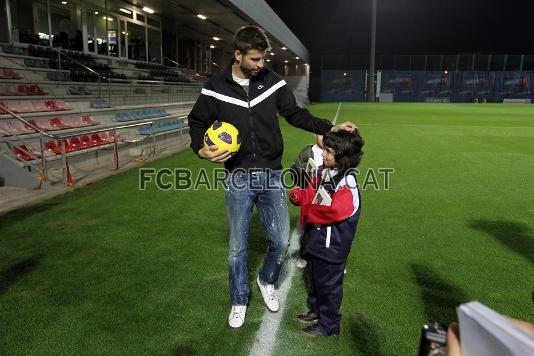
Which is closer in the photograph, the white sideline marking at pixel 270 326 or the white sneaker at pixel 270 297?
the white sideline marking at pixel 270 326

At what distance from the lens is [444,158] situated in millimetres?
11828

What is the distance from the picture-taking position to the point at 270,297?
3701mm

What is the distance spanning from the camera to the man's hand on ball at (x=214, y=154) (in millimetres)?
2971

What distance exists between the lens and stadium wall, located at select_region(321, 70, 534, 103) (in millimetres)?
56406

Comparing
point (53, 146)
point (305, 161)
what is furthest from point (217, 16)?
point (305, 161)

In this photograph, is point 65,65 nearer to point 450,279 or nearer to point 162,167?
point 162,167

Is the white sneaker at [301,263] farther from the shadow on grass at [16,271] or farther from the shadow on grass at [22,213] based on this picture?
the shadow on grass at [22,213]

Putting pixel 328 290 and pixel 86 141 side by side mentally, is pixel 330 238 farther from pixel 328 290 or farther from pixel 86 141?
pixel 86 141

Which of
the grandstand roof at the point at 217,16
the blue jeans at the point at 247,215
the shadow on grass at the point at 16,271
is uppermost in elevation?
the grandstand roof at the point at 217,16

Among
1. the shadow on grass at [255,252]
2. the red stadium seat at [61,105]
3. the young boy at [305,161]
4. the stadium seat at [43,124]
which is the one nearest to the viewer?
the young boy at [305,161]

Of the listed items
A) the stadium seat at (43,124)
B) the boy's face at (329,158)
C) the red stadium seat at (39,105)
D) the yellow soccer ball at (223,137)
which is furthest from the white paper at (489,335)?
the red stadium seat at (39,105)

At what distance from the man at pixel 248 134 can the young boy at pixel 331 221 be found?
199 mm

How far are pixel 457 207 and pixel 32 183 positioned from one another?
758cm

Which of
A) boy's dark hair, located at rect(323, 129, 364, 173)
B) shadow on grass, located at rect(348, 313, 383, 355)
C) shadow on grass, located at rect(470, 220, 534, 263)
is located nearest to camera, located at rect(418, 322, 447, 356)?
boy's dark hair, located at rect(323, 129, 364, 173)
